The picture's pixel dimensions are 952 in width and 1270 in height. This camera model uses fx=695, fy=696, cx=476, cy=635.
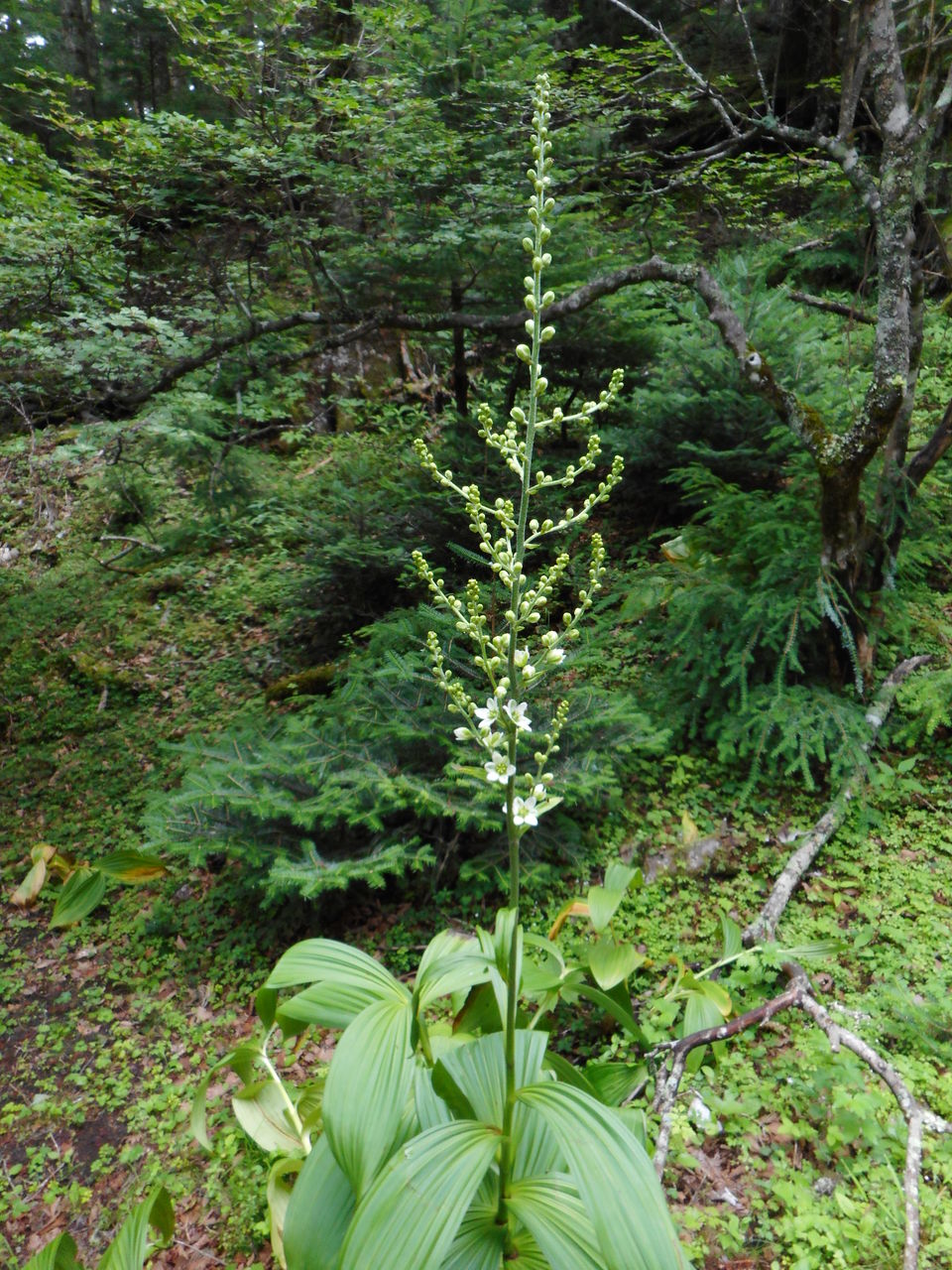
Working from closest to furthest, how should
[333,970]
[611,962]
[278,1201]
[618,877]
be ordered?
[333,970]
[278,1201]
[611,962]
[618,877]

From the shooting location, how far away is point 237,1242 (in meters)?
2.26

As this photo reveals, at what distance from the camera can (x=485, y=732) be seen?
141 cm

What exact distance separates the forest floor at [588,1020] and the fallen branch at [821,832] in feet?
0.29

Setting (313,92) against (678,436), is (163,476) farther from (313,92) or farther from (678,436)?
(678,436)

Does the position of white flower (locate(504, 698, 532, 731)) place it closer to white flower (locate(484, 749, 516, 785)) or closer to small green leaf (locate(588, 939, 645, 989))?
white flower (locate(484, 749, 516, 785))

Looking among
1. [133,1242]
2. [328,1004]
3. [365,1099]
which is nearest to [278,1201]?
[133,1242]

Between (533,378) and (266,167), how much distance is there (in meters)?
4.62

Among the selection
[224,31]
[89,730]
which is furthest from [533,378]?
[89,730]

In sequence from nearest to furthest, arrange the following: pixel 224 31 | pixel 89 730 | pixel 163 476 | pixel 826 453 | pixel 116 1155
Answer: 1. pixel 116 1155
2. pixel 826 453
3. pixel 224 31
4. pixel 89 730
5. pixel 163 476

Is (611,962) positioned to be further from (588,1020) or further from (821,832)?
(821,832)

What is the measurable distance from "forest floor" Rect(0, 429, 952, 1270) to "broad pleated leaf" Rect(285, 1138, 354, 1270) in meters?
0.99

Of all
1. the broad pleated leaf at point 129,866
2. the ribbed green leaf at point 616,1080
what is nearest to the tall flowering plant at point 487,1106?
the ribbed green leaf at point 616,1080

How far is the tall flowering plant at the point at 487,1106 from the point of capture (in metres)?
1.20

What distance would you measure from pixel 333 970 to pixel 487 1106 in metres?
0.49
